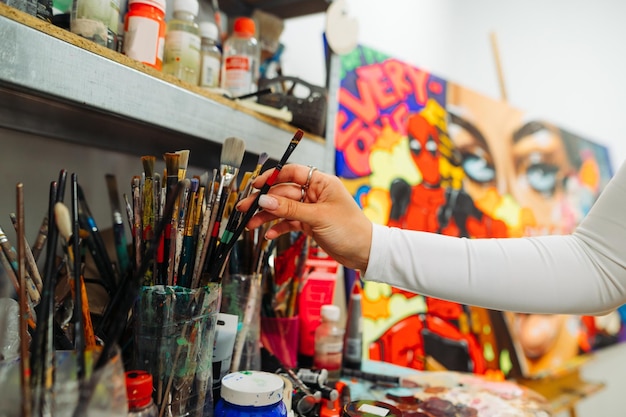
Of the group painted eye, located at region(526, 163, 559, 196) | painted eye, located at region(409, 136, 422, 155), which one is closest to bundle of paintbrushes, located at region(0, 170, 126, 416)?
painted eye, located at region(409, 136, 422, 155)

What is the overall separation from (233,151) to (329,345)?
0.45 metres

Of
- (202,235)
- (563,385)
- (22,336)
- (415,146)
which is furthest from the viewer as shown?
(563,385)

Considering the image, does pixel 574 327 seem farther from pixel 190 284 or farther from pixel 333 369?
pixel 190 284

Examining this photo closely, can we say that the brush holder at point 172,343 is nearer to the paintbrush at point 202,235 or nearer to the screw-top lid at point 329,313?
the paintbrush at point 202,235

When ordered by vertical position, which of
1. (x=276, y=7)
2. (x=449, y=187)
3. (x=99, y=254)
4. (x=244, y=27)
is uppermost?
(x=276, y=7)

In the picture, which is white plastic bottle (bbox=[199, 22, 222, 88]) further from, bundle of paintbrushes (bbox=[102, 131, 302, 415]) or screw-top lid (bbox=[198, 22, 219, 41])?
bundle of paintbrushes (bbox=[102, 131, 302, 415])

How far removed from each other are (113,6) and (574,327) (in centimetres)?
213

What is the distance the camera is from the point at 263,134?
84cm

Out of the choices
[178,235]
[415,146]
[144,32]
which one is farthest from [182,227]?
[415,146]

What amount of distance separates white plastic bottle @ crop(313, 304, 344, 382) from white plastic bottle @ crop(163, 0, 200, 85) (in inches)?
20.9

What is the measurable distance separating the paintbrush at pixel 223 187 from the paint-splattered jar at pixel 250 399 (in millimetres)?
158

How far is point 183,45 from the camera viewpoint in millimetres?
803

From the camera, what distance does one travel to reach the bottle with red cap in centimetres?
46

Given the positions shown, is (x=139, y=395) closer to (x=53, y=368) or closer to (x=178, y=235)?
(x=53, y=368)
